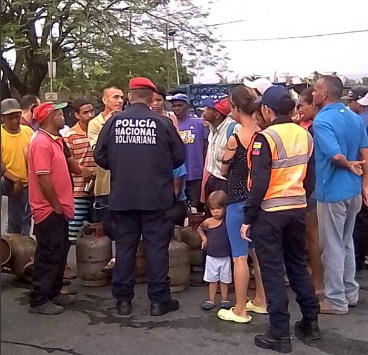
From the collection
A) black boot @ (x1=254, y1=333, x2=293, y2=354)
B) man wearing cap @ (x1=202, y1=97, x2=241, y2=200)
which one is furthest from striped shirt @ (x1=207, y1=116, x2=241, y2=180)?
black boot @ (x1=254, y1=333, x2=293, y2=354)

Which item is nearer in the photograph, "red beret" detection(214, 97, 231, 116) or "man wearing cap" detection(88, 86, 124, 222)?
"red beret" detection(214, 97, 231, 116)

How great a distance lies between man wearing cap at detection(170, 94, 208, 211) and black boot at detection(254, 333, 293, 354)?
2.64 m

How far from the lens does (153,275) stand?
5.27 metres

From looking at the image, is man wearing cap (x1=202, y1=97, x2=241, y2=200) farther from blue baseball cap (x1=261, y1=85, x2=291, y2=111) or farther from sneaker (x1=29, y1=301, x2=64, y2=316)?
sneaker (x1=29, y1=301, x2=64, y2=316)

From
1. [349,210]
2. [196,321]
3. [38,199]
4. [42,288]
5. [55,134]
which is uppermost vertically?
[55,134]

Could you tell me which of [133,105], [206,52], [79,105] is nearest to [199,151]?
[79,105]

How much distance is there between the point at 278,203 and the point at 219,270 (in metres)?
1.35

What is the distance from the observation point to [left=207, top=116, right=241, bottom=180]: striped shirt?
574cm

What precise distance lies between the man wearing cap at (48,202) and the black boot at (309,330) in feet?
6.65

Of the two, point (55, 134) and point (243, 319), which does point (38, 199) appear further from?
point (243, 319)

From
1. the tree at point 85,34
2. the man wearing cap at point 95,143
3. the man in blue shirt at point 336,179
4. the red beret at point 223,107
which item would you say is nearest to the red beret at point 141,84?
the red beret at point 223,107

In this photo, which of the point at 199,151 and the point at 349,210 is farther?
the point at 199,151

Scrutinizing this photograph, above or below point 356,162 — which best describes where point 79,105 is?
above

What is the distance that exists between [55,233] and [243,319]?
1.68 m
